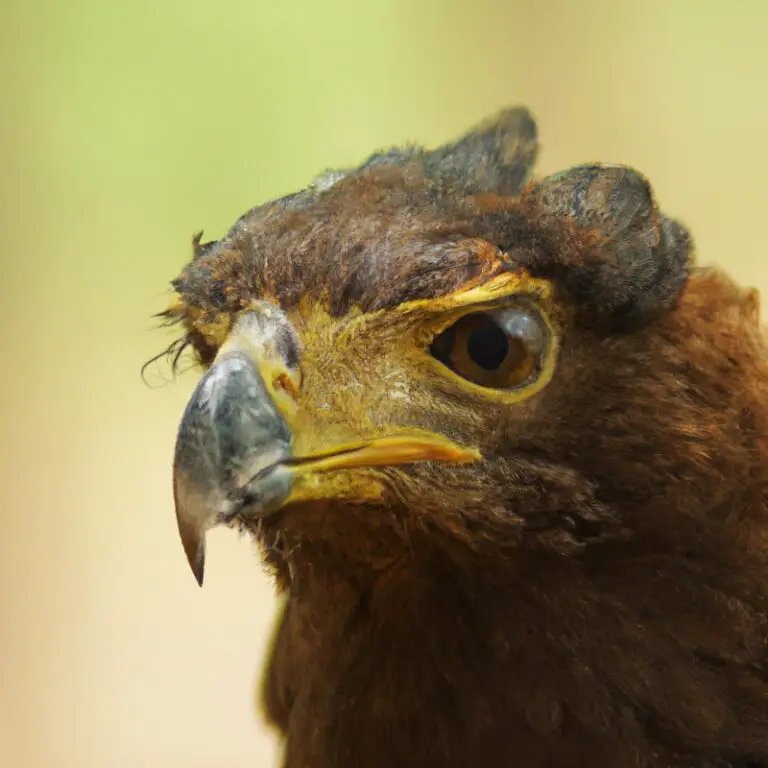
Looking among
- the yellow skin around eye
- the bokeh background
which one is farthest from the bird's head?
the bokeh background

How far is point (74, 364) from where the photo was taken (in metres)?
1.98

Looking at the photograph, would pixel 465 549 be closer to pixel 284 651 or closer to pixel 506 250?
pixel 506 250

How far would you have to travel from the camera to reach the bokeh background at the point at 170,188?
1846mm

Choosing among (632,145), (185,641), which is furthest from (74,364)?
(632,145)

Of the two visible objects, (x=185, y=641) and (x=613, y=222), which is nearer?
(x=613, y=222)

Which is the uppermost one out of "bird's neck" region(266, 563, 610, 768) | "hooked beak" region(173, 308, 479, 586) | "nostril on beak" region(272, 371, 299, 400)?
"nostril on beak" region(272, 371, 299, 400)

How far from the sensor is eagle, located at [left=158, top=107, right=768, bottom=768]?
0.78 metres

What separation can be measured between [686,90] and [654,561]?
139 cm

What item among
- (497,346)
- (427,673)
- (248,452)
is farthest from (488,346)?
(427,673)

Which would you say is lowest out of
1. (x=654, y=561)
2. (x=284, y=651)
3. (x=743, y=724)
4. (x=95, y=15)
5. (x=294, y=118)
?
(x=743, y=724)

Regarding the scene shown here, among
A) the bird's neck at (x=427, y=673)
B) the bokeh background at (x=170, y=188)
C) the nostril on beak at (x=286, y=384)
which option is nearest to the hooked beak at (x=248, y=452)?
the nostril on beak at (x=286, y=384)

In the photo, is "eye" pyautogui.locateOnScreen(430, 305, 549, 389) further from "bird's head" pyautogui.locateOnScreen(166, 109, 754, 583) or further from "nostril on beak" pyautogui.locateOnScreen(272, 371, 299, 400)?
"nostril on beak" pyautogui.locateOnScreen(272, 371, 299, 400)

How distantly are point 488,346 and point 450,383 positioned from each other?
2.1 inches

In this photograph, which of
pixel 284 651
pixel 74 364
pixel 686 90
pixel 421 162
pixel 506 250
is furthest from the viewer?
pixel 74 364
